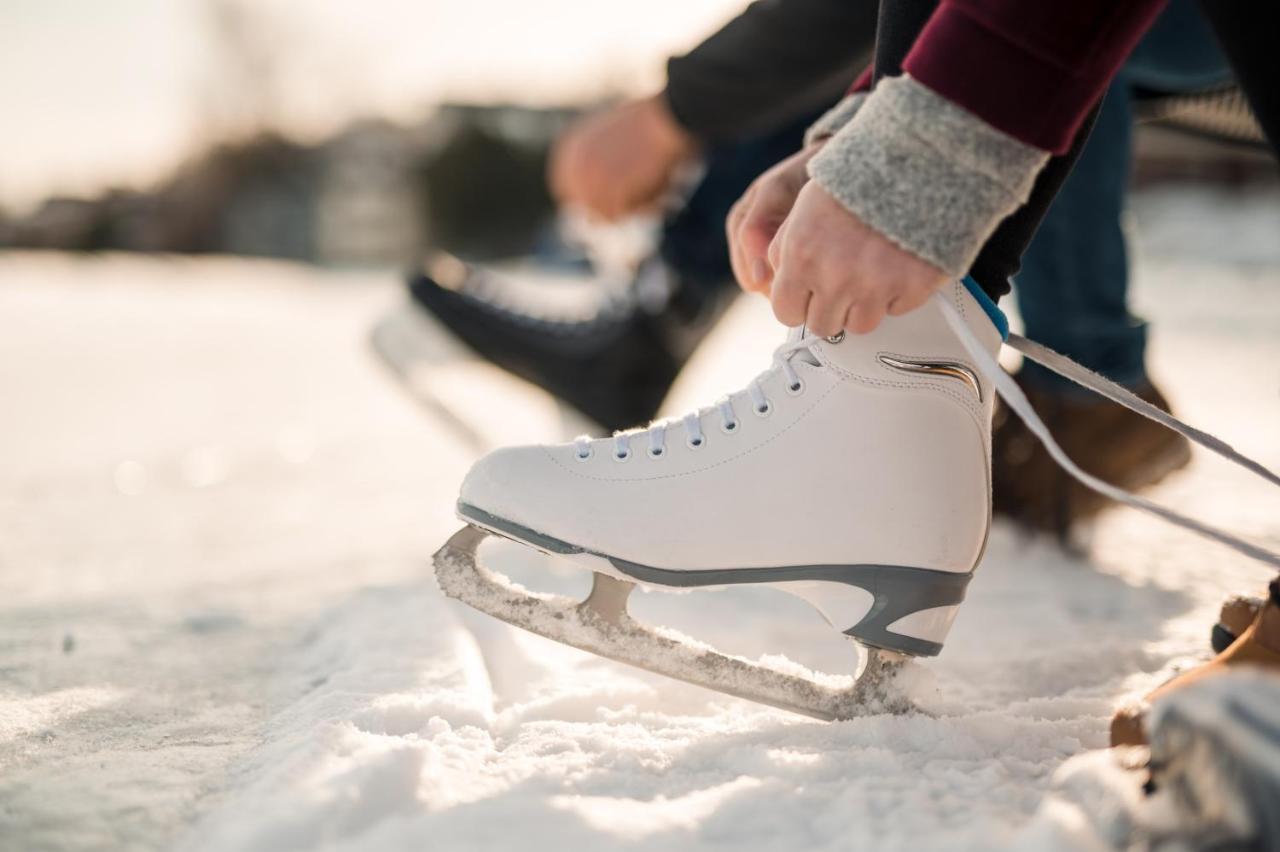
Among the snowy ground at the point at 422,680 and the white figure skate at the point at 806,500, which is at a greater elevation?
the white figure skate at the point at 806,500

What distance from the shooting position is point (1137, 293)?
5547 mm

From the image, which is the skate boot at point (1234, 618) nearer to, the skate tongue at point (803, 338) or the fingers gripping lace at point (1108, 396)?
the fingers gripping lace at point (1108, 396)

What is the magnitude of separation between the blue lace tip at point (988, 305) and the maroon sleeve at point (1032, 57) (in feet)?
0.53

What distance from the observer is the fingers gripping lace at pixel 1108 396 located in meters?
0.64

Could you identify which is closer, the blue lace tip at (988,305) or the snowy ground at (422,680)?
the snowy ground at (422,680)

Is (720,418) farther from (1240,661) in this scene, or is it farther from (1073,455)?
(1073,455)

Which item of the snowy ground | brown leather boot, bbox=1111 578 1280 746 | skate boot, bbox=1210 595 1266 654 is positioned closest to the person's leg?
the snowy ground

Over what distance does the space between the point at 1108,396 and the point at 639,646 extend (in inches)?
17.4

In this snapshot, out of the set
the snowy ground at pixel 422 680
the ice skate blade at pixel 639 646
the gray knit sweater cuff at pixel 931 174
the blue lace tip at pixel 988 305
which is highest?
the gray knit sweater cuff at pixel 931 174

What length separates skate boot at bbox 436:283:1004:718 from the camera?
2.51ft

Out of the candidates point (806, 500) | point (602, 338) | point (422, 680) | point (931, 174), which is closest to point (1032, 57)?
point (931, 174)

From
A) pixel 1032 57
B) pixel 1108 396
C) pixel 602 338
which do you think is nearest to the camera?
pixel 1032 57

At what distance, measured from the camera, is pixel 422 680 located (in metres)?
0.85

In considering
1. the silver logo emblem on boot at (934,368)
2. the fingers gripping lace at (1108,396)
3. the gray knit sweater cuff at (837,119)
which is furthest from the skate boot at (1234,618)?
the gray knit sweater cuff at (837,119)
